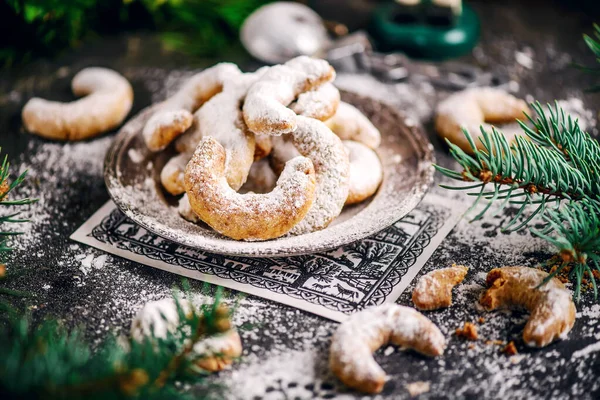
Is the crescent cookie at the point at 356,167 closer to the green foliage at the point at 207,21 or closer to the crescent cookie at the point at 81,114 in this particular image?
the crescent cookie at the point at 81,114

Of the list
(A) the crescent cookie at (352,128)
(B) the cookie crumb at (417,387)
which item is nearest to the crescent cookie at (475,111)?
(A) the crescent cookie at (352,128)

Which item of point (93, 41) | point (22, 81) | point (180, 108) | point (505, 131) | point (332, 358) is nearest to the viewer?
point (332, 358)

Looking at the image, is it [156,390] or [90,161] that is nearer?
[156,390]

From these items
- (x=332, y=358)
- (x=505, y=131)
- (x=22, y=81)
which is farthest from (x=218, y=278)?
(x=22, y=81)

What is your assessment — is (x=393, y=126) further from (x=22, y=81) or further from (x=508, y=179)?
(x=22, y=81)

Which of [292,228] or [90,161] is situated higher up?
[292,228]

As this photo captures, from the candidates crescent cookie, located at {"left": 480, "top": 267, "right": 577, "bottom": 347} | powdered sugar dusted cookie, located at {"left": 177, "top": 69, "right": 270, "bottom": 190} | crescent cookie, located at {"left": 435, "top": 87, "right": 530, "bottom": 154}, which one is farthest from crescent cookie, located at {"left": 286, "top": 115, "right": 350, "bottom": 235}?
crescent cookie, located at {"left": 435, "top": 87, "right": 530, "bottom": 154}

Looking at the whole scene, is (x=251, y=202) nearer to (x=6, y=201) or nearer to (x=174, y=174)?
(x=174, y=174)
